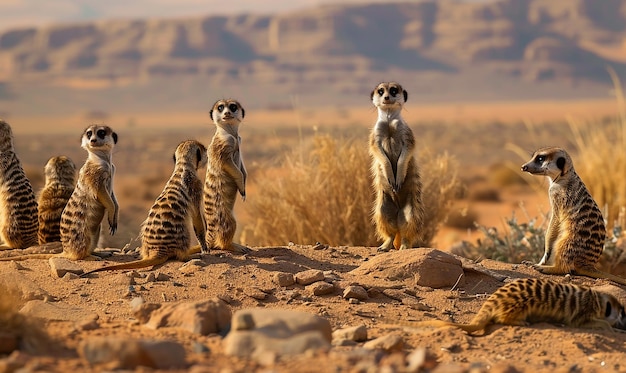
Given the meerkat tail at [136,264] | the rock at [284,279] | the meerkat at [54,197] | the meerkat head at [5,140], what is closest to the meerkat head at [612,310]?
the rock at [284,279]

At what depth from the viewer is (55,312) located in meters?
5.63

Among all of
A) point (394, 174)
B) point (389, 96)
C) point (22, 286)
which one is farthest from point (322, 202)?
point (22, 286)

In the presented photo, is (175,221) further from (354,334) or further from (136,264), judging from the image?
(354,334)

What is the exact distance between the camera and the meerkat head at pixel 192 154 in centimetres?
723

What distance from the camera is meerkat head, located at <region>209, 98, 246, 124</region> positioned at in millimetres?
7480

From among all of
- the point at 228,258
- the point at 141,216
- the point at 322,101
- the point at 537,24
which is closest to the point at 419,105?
the point at 322,101

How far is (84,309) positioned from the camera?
19.2 feet

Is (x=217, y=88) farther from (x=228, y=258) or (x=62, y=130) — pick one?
(x=228, y=258)

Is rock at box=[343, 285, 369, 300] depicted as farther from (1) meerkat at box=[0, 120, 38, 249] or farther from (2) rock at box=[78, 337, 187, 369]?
(1) meerkat at box=[0, 120, 38, 249]

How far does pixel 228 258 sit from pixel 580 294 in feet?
8.86

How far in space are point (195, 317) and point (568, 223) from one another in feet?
11.6

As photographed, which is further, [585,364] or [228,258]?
[228,258]

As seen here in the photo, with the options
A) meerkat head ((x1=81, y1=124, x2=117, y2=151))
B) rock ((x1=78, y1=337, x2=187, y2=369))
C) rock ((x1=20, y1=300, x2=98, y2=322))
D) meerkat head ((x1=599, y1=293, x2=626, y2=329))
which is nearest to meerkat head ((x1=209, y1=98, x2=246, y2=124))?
meerkat head ((x1=81, y1=124, x2=117, y2=151))

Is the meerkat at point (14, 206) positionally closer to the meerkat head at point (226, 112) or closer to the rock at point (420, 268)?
the meerkat head at point (226, 112)
